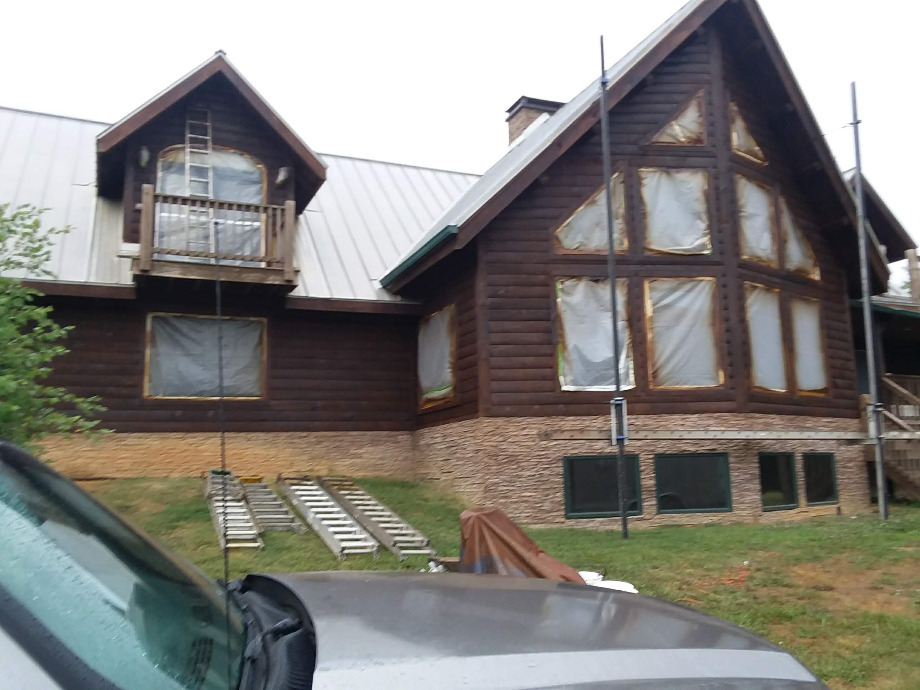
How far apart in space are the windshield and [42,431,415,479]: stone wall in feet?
40.9

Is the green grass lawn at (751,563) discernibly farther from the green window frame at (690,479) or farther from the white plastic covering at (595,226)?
the white plastic covering at (595,226)

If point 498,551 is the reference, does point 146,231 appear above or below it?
above

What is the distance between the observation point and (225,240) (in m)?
13.8

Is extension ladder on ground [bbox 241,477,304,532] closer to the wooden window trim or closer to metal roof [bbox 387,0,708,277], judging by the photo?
the wooden window trim

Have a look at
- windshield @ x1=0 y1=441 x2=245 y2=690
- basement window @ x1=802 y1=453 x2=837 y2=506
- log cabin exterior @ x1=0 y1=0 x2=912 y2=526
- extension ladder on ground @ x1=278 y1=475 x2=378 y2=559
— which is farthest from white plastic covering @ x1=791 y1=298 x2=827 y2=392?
windshield @ x1=0 y1=441 x2=245 y2=690

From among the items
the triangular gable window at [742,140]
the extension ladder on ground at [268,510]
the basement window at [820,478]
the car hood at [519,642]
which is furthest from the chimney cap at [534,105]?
the car hood at [519,642]

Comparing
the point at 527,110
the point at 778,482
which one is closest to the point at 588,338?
the point at 778,482

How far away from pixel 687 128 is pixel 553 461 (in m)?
6.71

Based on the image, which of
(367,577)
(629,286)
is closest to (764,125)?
(629,286)

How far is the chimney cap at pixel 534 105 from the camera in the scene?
19797mm

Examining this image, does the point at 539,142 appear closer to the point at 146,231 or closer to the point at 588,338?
the point at 588,338

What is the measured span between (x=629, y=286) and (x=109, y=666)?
521 inches

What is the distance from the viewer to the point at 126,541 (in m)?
1.86

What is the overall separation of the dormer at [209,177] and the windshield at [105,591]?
38.1 ft
